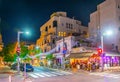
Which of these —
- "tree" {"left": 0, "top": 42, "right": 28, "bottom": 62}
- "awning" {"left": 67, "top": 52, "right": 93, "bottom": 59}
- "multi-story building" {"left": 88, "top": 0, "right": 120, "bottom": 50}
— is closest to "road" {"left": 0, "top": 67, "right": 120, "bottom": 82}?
"awning" {"left": 67, "top": 52, "right": 93, "bottom": 59}

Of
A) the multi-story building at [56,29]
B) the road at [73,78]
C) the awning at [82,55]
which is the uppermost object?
the multi-story building at [56,29]

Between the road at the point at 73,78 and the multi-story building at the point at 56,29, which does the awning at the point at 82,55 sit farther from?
the multi-story building at the point at 56,29

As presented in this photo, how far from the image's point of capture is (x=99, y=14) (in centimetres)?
6178

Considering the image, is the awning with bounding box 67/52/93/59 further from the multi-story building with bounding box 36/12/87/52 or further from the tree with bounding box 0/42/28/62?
the multi-story building with bounding box 36/12/87/52

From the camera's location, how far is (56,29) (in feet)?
226

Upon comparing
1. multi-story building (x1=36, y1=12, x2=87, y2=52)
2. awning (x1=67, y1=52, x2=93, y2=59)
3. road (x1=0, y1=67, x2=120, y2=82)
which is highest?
multi-story building (x1=36, y1=12, x2=87, y2=52)

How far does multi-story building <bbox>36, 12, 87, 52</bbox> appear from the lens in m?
65.5

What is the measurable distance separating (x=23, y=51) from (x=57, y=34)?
12.6 meters

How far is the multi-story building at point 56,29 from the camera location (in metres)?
65.5

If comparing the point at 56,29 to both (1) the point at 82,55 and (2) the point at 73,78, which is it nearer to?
(1) the point at 82,55

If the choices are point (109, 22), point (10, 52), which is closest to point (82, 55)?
point (109, 22)

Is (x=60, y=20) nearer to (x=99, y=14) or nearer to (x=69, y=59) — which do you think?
(x=99, y=14)

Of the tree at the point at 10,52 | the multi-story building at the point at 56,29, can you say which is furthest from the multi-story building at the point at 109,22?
the tree at the point at 10,52

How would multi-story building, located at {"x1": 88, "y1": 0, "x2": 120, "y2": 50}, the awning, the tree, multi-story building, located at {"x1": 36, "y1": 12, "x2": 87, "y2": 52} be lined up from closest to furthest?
the awning → multi-story building, located at {"x1": 88, "y1": 0, "x2": 120, "y2": 50} → the tree → multi-story building, located at {"x1": 36, "y1": 12, "x2": 87, "y2": 52}
